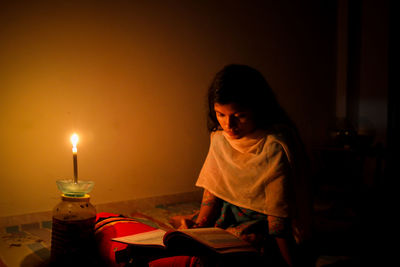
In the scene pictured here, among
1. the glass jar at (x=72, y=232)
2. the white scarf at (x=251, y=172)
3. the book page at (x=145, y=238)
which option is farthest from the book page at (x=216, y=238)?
the glass jar at (x=72, y=232)

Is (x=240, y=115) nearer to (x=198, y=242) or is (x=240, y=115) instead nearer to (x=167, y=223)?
(x=198, y=242)

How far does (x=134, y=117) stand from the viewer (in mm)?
2244

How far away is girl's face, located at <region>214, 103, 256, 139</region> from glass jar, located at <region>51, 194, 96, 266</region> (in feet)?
2.00

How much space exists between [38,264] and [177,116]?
4.35 feet

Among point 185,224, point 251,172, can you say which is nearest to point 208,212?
point 185,224

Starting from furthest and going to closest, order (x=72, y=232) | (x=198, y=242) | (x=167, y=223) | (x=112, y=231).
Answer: (x=167, y=223) → (x=112, y=231) → (x=72, y=232) → (x=198, y=242)

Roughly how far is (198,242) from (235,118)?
1.83 feet

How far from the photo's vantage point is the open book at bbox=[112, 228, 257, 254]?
106 cm

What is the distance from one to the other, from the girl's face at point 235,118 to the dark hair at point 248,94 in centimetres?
2

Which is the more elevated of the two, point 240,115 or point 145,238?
point 240,115

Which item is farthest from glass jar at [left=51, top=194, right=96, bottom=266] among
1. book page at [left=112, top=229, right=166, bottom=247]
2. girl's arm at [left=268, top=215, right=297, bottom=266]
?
girl's arm at [left=268, top=215, right=297, bottom=266]

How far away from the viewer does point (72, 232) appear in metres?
1.27

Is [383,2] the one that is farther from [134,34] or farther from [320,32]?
[134,34]

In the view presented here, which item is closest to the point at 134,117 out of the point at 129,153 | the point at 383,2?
the point at 129,153
